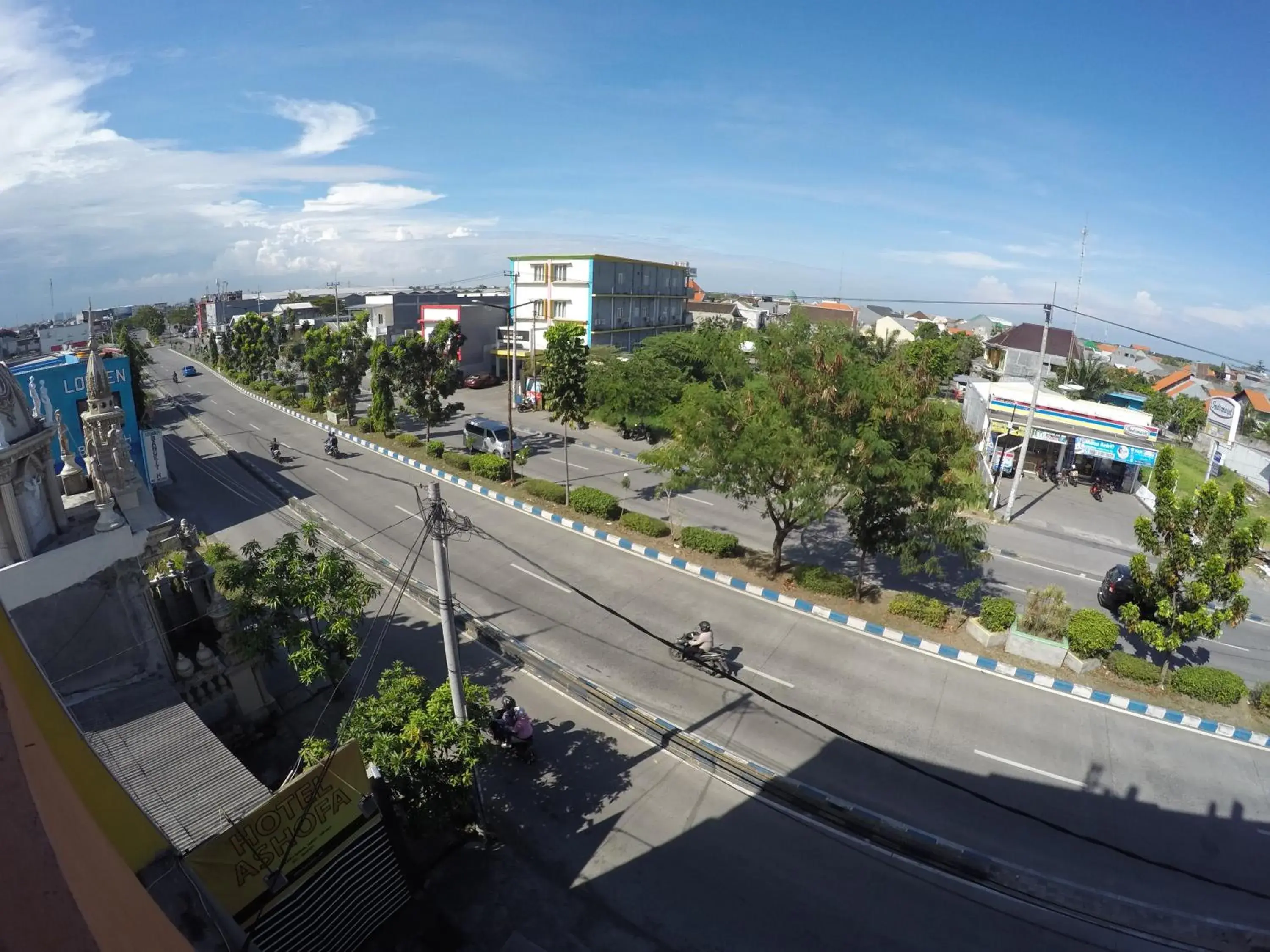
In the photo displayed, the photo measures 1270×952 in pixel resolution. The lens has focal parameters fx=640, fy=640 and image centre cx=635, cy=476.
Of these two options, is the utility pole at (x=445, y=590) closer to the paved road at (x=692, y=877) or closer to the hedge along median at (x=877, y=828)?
the paved road at (x=692, y=877)

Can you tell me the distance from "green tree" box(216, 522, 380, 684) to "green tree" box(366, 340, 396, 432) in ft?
74.3

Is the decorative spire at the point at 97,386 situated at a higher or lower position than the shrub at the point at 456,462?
higher

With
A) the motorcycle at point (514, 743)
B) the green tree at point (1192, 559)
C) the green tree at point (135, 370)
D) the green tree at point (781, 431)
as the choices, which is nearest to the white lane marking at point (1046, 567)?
the green tree at point (1192, 559)

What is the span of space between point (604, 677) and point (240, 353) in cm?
5226

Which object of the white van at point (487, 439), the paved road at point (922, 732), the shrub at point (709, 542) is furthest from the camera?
the white van at point (487, 439)

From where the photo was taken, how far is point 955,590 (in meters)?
18.3

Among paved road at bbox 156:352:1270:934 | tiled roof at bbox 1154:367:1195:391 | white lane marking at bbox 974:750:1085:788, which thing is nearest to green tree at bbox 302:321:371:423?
paved road at bbox 156:352:1270:934

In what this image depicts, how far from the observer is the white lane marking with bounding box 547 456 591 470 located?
28.8m

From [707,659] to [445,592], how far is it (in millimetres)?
7052

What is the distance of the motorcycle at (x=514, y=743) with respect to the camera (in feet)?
35.2

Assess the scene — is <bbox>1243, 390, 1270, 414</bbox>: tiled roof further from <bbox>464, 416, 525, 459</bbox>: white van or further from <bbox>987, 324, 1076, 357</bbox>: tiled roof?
<bbox>464, 416, 525, 459</bbox>: white van

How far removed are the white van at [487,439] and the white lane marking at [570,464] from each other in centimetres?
159

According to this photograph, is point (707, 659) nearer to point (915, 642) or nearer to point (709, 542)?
point (915, 642)

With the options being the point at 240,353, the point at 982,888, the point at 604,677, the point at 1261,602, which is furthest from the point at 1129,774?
the point at 240,353
